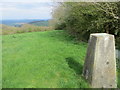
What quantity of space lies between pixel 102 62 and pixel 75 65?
155 centimetres

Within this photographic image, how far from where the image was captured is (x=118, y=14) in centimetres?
712

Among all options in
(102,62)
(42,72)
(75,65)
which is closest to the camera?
(102,62)

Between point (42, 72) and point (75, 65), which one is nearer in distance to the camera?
point (42, 72)

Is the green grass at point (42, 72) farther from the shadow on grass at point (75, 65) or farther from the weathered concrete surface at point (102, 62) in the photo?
the weathered concrete surface at point (102, 62)

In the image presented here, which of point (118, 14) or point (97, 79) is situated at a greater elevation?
point (118, 14)

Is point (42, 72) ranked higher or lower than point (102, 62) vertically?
lower

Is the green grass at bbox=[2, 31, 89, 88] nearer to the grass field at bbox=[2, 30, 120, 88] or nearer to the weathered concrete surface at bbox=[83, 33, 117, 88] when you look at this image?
the grass field at bbox=[2, 30, 120, 88]

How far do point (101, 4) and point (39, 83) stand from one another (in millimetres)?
4447

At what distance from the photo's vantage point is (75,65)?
5441 mm

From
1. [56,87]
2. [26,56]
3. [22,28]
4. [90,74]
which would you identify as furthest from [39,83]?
[22,28]

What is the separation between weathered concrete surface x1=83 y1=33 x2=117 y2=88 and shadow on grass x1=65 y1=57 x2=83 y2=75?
857 mm

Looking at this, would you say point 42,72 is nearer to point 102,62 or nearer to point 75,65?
point 75,65

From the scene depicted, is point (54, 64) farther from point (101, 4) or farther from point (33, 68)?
point (101, 4)

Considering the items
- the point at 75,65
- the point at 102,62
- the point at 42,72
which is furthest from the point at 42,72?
the point at 102,62
